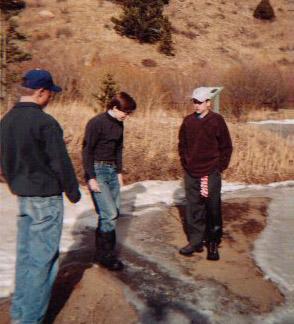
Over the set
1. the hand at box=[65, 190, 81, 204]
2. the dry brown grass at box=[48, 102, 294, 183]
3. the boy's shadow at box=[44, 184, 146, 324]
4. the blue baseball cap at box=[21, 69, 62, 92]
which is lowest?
the dry brown grass at box=[48, 102, 294, 183]

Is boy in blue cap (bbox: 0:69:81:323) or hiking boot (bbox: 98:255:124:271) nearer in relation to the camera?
boy in blue cap (bbox: 0:69:81:323)

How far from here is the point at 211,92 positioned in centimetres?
525

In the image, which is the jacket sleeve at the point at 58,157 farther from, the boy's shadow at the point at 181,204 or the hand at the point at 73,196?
the boy's shadow at the point at 181,204

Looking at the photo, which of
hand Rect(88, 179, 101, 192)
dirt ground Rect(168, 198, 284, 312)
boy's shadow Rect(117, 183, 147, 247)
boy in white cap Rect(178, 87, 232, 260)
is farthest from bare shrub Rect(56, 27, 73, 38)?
hand Rect(88, 179, 101, 192)

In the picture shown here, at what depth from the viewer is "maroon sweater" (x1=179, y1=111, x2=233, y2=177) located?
5258 mm

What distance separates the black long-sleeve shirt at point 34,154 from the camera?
11.1ft

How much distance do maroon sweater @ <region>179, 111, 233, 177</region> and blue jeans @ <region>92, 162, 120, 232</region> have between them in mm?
857

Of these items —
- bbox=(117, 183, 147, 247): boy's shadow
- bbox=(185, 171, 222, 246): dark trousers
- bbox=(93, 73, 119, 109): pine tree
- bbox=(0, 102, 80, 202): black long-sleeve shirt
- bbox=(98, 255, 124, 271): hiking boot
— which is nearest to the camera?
bbox=(0, 102, 80, 202): black long-sleeve shirt

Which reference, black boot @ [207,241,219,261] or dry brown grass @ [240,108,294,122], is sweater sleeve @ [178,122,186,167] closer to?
black boot @ [207,241,219,261]

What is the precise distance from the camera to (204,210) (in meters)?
5.59

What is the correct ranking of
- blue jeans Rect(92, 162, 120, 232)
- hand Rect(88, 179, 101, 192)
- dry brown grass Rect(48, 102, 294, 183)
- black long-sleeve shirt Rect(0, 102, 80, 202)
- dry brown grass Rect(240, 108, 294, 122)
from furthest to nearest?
dry brown grass Rect(240, 108, 294, 122) → dry brown grass Rect(48, 102, 294, 183) → blue jeans Rect(92, 162, 120, 232) → hand Rect(88, 179, 101, 192) → black long-sleeve shirt Rect(0, 102, 80, 202)

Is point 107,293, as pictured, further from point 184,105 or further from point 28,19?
point 28,19

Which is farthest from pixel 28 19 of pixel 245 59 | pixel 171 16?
pixel 245 59

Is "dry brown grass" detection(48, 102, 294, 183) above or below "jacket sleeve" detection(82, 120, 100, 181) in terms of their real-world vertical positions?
below
